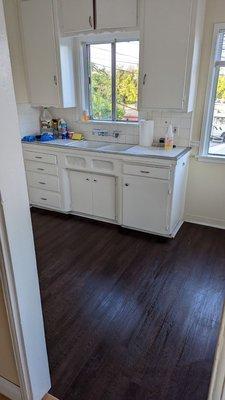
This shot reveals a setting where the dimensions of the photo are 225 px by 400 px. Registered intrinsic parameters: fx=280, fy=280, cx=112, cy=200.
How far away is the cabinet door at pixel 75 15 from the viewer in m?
2.76

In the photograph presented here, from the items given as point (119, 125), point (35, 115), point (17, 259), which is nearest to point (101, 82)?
point (119, 125)

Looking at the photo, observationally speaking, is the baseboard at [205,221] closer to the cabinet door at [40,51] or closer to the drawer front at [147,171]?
the drawer front at [147,171]

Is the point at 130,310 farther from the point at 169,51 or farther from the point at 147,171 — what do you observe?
the point at 169,51

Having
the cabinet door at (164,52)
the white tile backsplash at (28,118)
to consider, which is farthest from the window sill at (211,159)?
the white tile backsplash at (28,118)

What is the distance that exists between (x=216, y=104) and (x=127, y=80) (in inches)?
40.9

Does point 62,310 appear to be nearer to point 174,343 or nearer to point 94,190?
point 174,343

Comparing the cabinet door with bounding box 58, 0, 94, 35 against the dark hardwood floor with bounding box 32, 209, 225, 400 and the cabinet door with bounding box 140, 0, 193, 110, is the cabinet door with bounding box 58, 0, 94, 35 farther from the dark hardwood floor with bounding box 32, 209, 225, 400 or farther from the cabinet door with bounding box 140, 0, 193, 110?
the dark hardwood floor with bounding box 32, 209, 225, 400

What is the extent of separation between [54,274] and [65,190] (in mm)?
1204

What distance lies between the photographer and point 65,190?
11.0ft

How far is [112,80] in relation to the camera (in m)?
3.34

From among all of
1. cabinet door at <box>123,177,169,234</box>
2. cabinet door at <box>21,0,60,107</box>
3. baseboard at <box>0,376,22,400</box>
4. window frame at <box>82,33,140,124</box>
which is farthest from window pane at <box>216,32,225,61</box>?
baseboard at <box>0,376,22,400</box>

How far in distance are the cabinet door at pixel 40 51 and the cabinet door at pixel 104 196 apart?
1.09m

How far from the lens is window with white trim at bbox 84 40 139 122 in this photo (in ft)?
10.4

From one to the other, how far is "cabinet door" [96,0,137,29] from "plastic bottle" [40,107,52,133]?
1.39m
